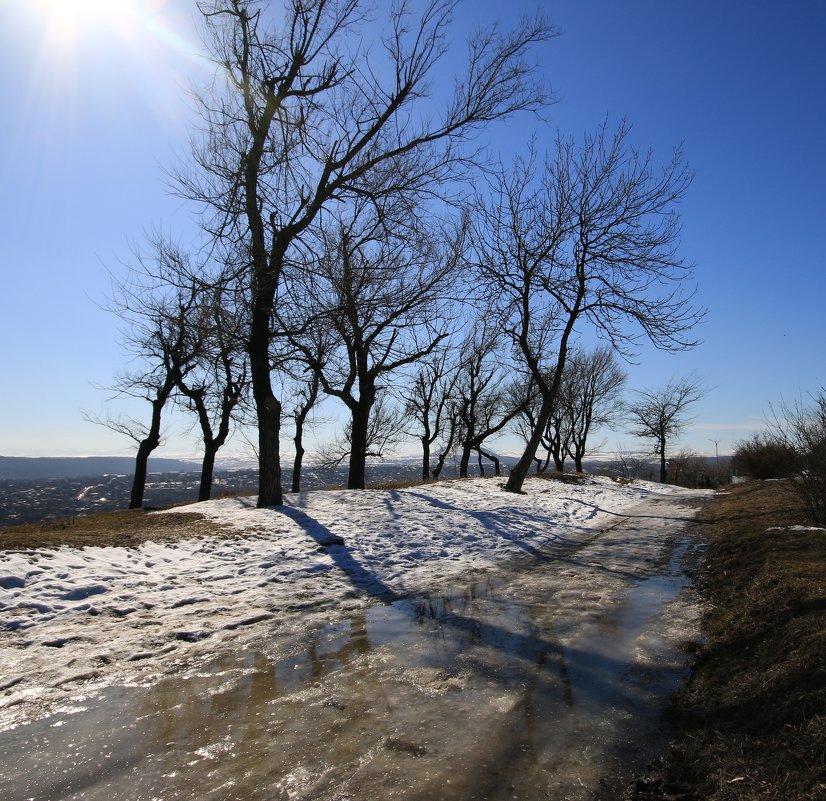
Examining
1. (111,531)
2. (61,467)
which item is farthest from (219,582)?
(61,467)

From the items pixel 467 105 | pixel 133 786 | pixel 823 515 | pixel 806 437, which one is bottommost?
pixel 133 786

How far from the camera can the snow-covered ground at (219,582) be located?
4.77 meters

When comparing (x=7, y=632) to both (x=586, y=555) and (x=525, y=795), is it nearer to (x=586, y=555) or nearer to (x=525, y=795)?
(x=525, y=795)

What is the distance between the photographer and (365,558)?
892cm

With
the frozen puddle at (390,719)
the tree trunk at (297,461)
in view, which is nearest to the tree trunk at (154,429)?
the tree trunk at (297,461)

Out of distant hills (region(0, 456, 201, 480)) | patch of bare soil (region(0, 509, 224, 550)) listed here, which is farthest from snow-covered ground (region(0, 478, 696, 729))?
distant hills (region(0, 456, 201, 480))

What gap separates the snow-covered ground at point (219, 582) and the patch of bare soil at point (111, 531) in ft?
1.15

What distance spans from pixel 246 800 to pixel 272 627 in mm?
2839

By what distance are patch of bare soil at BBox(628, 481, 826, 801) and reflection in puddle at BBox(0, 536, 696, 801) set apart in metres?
0.24

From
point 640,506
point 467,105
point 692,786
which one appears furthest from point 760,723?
point 640,506

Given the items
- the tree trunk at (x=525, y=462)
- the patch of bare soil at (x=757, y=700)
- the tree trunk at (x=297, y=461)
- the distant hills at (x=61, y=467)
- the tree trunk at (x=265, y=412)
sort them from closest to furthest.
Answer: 1. the patch of bare soil at (x=757, y=700)
2. the tree trunk at (x=265, y=412)
3. the tree trunk at (x=525, y=462)
4. the tree trunk at (x=297, y=461)
5. the distant hills at (x=61, y=467)

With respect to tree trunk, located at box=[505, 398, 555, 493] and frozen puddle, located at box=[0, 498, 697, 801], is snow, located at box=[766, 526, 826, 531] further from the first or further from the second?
tree trunk, located at box=[505, 398, 555, 493]

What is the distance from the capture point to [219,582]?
720cm

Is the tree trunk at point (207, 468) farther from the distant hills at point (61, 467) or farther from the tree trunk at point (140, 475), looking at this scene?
the distant hills at point (61, 467)
